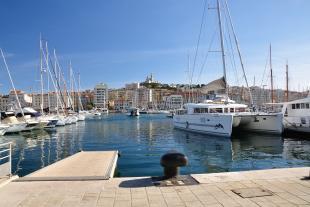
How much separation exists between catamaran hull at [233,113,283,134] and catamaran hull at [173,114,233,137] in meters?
1.59

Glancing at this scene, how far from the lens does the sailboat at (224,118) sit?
30547 mm

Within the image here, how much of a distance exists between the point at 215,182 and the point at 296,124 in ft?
87.8

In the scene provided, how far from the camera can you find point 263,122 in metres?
32.2

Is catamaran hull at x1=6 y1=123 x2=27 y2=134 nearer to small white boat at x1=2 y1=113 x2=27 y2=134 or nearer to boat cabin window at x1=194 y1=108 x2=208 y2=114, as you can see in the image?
small white boat at x1=2 y1=113 x2=27 y2=134

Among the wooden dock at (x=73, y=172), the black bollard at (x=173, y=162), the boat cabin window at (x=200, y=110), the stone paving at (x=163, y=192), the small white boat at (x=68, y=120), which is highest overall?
the boat cabin window at (x=200, y=110)

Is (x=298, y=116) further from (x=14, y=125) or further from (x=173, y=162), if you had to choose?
(x=14, y=125)

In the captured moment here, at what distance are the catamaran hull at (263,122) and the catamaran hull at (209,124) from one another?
62.7 inches

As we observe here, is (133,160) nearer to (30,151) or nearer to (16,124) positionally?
(30,151)

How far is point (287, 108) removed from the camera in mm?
36469

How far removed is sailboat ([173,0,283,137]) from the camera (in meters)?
30.5

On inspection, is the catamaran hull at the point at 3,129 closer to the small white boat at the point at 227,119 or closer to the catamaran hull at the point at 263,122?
the small white boat at the point at 227,119

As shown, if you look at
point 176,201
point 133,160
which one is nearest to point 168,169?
point 176,201

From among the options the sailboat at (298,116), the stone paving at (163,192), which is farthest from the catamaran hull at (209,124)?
the stone paving at (163,192)

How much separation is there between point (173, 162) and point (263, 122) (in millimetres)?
25619
